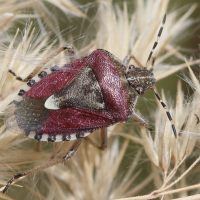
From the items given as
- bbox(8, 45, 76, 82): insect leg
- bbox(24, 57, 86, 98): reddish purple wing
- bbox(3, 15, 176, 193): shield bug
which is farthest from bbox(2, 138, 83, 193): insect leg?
bbox(8, 45, 76, 82): insect leg

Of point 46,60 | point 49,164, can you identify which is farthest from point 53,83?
point 49,164

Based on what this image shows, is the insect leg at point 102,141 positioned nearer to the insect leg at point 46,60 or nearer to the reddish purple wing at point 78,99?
the reddish purple wing at point 78,99

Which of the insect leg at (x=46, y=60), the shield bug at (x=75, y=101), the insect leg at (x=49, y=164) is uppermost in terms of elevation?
the insect leg at (x=46, y=60)

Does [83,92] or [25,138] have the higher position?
[83,92]

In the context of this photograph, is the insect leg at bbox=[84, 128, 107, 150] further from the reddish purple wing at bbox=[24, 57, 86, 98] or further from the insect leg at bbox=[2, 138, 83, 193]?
the reddish purple wing at bbox=[24, 57, 86, 98]

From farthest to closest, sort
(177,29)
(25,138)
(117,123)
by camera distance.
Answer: (177,29)
(117,123)
(25,138)

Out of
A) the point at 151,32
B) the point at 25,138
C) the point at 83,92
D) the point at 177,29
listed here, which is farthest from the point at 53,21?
the point at 177,29

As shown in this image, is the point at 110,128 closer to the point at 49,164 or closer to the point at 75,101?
the point at 75,101

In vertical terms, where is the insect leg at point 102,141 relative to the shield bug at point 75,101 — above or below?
below

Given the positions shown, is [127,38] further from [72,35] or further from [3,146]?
[3,146]

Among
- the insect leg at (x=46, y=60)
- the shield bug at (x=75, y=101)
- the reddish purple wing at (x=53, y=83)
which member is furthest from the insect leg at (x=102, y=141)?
the insect leg at (x=46, y=60)
